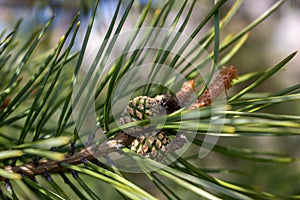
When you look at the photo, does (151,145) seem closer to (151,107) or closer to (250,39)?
(151,107)

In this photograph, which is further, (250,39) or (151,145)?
(250,39)

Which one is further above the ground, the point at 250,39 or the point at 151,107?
Result: the point at 250,39

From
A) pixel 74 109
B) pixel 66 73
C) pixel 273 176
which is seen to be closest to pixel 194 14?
pixel 273 176

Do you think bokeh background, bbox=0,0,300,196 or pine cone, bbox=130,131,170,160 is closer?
pine cone, bbox=130,131,170,160

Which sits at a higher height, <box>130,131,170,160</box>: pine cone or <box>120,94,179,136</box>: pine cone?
<box>120,94,179,136</box>: pine cone

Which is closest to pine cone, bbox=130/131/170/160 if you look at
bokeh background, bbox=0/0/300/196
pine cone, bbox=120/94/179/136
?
pine cone, bbox=120/94/179/136

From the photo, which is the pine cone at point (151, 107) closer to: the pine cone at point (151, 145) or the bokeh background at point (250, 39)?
the pine cone at point (151, 145)

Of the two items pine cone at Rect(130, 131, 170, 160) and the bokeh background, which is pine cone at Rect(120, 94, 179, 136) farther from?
the bokeh background

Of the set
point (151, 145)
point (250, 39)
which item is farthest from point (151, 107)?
point (250, 39)

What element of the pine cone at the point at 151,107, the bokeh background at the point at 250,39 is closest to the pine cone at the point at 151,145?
the pine cone at the point at 151,107
